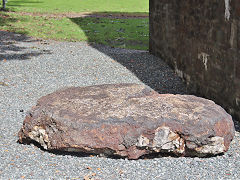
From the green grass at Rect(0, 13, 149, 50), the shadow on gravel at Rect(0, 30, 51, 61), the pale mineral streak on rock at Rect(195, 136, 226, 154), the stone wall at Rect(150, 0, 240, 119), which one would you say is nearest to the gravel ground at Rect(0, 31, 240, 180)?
the shadow on gravel at Rect(0, 30, 51, 61)

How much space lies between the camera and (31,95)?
8141 mm

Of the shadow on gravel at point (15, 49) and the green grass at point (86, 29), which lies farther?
the green grass at point (86, 29)

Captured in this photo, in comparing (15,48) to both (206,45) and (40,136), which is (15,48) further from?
(40,136)

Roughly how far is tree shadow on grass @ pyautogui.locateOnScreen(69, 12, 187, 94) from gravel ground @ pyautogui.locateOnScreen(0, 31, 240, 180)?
3 cm

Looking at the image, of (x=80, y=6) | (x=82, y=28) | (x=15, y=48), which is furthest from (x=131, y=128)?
(x=80, y=6)

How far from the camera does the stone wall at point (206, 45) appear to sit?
6.43 metres

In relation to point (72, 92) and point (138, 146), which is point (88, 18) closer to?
point (72, 92)

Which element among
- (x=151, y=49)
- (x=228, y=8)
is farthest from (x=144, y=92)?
(x=151, y=49)

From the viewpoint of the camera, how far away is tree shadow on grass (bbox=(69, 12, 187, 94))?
923 centimetres

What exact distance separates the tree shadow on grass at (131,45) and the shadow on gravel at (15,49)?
2.21 metres

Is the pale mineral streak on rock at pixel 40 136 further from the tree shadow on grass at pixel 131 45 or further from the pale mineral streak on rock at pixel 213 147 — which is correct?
the tree shadow on grass at pixel 131 45

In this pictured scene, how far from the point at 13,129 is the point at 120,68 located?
4639 mm

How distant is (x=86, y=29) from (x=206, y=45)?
32.9ft

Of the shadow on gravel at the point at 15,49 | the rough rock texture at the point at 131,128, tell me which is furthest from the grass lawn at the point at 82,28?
the rough rock texture at the point at 131,128
